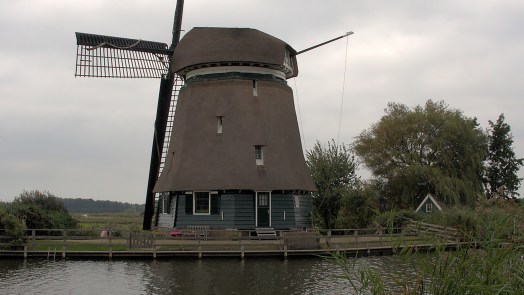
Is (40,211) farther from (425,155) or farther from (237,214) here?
(425,155)

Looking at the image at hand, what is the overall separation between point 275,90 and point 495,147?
68.7ft

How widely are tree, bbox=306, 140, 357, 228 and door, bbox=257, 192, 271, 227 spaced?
17.6 feet

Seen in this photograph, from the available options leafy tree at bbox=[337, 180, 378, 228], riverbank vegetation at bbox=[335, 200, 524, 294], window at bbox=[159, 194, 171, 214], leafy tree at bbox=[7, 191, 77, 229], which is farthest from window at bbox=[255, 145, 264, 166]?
riverbank vegetation at bbox=[335, 200, 524, 294]

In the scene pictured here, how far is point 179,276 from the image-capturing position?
17.0 metres

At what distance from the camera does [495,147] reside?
136ft

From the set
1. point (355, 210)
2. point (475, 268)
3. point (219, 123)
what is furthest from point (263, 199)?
point (475, 268)

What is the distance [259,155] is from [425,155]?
15.2m

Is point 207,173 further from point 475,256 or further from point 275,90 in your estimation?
point 475,256

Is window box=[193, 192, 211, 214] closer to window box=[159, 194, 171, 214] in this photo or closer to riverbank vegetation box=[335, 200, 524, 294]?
window box=[159, 194, 171, 214]

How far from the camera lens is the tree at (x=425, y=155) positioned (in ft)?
116

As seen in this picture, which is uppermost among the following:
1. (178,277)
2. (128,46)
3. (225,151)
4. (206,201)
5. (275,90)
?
(128,46)

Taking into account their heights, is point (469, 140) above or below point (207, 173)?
above

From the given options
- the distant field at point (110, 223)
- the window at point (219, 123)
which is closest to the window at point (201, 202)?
the distant field at point (110, 223)

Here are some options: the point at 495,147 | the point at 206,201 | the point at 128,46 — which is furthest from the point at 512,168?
the point at 128,46
